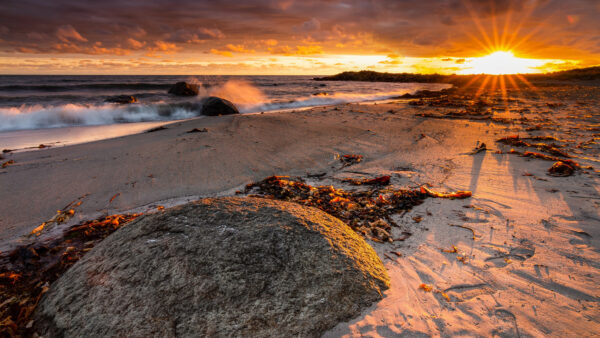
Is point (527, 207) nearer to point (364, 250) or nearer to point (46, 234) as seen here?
point (364, 250)

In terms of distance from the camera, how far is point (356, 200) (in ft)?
12.6

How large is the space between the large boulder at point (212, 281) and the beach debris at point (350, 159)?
139 inches

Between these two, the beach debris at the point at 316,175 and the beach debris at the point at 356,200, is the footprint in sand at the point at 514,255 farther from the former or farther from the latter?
the beach debris at the point at 316,175

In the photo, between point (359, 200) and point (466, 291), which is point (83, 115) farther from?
point (466, 291)

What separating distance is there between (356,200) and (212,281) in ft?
8.30

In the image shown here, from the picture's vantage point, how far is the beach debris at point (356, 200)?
127 inches

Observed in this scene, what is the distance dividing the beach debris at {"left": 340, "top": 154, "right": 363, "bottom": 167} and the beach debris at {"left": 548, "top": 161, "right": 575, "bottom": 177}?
3.29 m

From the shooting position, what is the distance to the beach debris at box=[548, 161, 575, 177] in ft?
14.4

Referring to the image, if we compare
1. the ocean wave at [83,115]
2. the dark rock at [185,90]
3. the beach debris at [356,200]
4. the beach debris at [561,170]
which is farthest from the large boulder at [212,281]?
the dark rock at [185,90]

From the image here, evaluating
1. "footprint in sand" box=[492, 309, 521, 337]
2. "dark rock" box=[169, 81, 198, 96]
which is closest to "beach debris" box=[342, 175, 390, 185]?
Answer: "footprint in sand" box=[492, 309, 521, 337]

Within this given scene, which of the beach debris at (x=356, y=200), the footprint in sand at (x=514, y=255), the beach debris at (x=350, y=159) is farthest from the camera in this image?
the beach debris at (x=350, y=159)

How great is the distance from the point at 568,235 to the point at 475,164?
8.42ft

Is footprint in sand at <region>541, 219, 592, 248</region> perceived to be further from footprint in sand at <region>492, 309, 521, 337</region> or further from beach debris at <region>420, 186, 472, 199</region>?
footprint in sand at <region>492, 309, 521, 337</region>

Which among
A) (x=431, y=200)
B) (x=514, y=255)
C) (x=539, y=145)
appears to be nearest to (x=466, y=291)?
(x=514, y=255)
